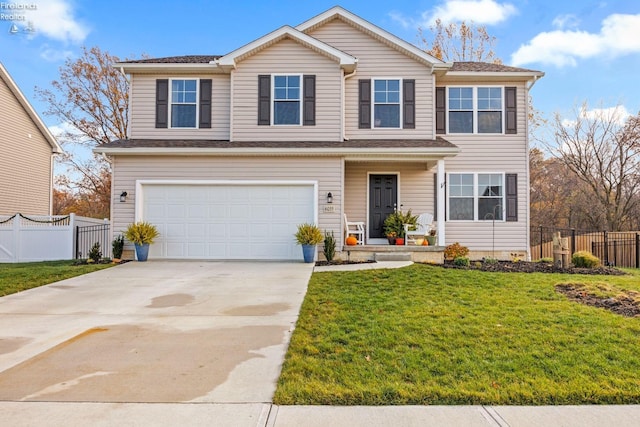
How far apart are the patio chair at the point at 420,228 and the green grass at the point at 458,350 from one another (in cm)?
488

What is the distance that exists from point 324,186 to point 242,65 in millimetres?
4290

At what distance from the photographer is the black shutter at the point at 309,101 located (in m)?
12.3

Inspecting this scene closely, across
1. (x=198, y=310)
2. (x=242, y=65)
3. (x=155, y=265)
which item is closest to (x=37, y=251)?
(x=155, y=265)

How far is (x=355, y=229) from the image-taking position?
1312 cm

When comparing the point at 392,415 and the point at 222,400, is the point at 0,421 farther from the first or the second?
the point at 392,415

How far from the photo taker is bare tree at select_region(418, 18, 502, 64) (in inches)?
878

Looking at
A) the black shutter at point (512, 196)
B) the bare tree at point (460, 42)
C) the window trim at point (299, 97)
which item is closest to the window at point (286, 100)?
the window trim at point (299, 97)

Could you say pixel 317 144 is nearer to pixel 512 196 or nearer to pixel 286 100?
pixel 286 100

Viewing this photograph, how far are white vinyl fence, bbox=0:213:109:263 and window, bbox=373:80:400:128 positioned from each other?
10.2 metres

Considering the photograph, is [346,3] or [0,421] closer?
[0,421]

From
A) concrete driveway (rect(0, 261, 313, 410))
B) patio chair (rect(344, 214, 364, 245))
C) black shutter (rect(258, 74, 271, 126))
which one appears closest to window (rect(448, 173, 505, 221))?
patio chair (rect(344, 214, 364, 245))

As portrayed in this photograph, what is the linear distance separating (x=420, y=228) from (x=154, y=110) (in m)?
8.59

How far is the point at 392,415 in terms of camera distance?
10.1 feet

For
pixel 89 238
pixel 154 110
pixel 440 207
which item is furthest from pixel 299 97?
pixel 89 238
